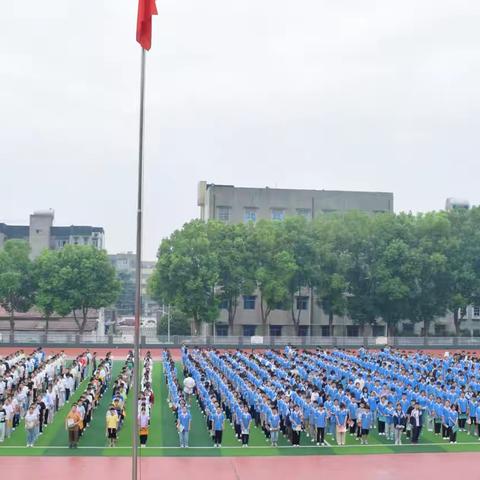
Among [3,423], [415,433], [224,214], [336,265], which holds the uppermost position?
[224,214]

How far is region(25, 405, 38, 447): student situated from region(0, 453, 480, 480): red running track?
40.9 inches

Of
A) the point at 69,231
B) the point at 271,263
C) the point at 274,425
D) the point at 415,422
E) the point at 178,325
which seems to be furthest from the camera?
the point at 69,231

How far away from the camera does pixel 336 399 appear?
64.5 ft

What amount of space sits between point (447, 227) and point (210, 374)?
24.3 m

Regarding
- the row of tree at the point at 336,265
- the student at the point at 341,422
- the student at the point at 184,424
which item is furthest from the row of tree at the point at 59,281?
the student at the point at 341,422

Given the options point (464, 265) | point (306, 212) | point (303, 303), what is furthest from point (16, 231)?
point (464, 265)

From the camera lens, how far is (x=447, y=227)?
43.5m

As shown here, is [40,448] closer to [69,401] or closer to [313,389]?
[69,401]

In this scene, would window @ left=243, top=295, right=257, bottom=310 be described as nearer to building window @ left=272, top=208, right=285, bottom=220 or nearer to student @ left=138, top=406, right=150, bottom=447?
building window @ left=272, top=208, right=285, bottom=220

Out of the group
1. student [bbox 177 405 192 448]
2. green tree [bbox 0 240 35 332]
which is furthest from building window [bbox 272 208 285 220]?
student [bbox 177 405 192 448]

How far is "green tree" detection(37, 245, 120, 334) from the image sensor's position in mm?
40781

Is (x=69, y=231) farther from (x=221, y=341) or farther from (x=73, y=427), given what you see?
(x=73, y=427)

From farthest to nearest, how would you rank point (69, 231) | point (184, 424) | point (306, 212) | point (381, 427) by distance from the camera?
point (69, 231)
point (306, 212)
point (381, 427)
point (184, 424)

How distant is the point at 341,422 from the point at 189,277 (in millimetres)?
23794
